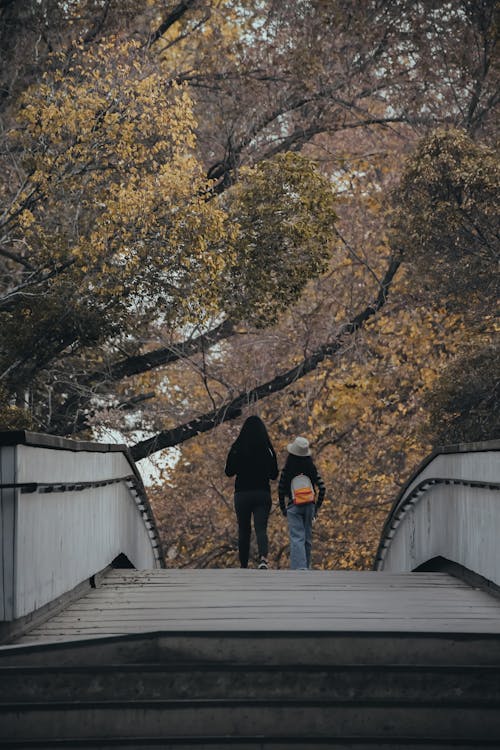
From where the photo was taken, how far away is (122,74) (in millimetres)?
16922

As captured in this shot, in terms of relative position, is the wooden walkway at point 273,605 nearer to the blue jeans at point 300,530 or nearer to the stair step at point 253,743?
the stair step at point 253,743

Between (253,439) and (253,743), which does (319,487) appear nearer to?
(253,439)

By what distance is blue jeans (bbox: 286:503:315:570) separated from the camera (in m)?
13.1

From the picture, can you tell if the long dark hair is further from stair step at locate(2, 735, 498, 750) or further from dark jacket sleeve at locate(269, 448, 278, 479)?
stair step at locate(2, 735, 498, 750)

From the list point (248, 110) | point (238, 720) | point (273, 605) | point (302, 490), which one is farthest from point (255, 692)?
point (248, 110)

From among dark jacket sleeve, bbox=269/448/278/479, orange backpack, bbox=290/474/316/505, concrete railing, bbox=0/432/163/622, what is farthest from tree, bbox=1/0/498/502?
concrete railing, bbox=0/432/163/622

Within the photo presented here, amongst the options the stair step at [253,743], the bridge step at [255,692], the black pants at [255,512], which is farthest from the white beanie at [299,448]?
the stair step at [253,743]

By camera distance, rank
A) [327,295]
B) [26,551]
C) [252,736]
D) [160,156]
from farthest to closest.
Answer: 1. [327,295]
2. [160,156]
3. [26,551]
4. [252,736]

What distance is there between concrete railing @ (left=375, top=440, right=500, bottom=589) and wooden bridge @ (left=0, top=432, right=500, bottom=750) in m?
0.04

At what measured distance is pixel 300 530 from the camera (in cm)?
1316

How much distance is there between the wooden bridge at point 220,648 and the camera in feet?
17.6

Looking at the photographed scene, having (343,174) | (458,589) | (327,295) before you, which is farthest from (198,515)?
(458,589)

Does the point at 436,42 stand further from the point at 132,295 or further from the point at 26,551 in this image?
the point at 26,551

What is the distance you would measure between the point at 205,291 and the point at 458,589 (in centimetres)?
946
